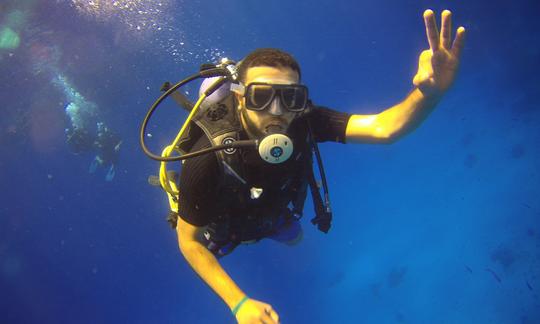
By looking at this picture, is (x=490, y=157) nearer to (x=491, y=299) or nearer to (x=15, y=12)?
(x=491, y=299)

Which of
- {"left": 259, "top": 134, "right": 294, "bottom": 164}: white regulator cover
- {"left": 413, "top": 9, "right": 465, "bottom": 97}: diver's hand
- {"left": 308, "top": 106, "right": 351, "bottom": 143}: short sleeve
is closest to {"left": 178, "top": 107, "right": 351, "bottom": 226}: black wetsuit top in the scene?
{"left": 308, "top": 106, "right": 351, "bottom": 143}: short sleeve

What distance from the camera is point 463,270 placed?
11.6 metres

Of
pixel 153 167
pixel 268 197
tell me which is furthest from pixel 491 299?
pixel 153 167

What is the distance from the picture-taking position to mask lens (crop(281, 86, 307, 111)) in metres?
2.65

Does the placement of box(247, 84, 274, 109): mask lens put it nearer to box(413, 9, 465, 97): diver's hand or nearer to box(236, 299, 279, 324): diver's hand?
box(413, 9, 465, 97): diver's hand

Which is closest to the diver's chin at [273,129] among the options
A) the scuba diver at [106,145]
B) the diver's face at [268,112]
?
the diver's face at [268,112]

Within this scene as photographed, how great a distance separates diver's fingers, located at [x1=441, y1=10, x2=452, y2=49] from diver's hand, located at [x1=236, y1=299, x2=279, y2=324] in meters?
2.08

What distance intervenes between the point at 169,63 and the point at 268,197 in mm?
18922

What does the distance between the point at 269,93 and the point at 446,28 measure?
→ 1.29 metres

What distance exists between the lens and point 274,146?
2414 millimetres

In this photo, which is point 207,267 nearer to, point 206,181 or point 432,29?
point 206,181

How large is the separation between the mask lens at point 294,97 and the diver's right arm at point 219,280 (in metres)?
1.30

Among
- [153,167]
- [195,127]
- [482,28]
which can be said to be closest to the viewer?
[195,127]

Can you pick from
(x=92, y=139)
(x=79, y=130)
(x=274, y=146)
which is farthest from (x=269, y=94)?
(x=79, y=130)
